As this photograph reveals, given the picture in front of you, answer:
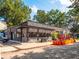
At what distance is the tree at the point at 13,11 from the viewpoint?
46531mm

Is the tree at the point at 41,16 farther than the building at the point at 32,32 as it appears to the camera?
Yes

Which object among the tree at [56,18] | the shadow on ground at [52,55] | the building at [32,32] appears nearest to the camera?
the shadow on ground at [52,55]

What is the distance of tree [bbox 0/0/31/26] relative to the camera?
46.5 m

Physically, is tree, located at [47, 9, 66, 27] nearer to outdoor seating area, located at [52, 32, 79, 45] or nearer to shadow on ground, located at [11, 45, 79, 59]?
outdoor seating area, located at [52, 32, 79, 45]

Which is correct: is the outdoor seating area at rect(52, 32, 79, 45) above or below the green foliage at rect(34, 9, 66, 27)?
below

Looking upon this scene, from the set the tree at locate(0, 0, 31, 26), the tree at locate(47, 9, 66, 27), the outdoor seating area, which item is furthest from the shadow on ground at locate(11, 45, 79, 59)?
the tree at locate(47, 9, 66, 27)

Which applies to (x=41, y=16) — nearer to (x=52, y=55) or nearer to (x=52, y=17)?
(x=52, y=17)

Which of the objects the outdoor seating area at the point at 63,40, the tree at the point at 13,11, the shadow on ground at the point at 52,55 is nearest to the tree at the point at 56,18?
the tree at the point at 13,11

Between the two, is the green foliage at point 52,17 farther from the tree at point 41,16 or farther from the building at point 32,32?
the building at point 32,32

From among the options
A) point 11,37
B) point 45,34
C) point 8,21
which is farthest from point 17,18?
point 45,34

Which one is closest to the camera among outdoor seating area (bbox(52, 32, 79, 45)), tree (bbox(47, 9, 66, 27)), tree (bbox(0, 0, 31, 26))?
outdoor seating area (bbox(52, 32, 79, 45))

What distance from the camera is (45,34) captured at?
33.8 m

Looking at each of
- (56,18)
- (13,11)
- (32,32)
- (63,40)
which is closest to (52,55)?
(63,40)

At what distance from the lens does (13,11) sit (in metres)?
47.0
